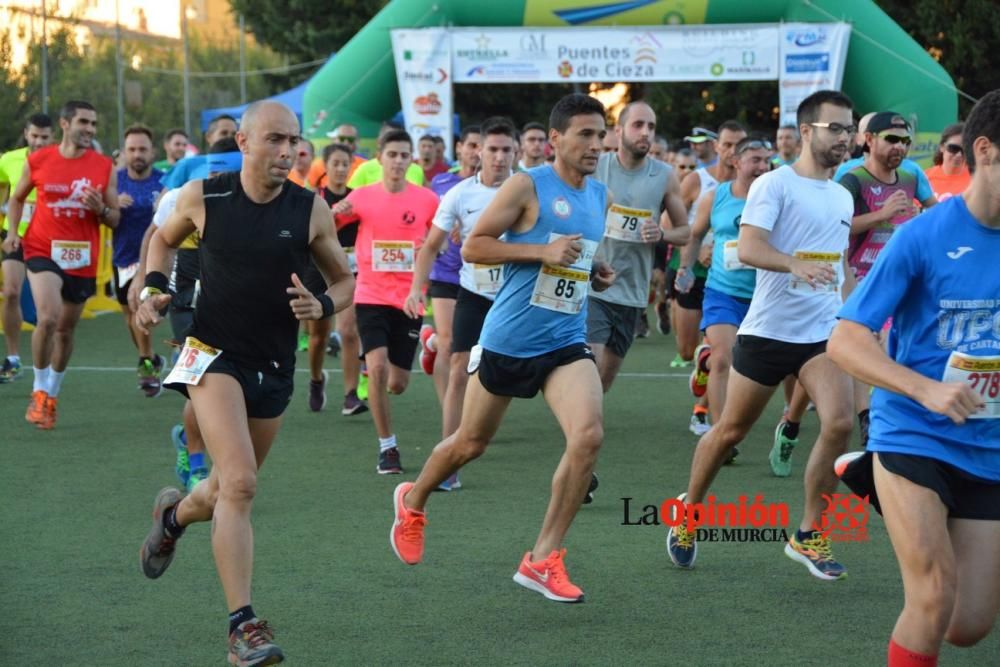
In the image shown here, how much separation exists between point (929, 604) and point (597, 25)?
61.3 ft

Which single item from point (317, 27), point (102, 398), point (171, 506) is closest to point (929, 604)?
point (171, 506)

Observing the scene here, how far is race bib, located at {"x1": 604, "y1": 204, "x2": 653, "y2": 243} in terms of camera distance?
27.9ft

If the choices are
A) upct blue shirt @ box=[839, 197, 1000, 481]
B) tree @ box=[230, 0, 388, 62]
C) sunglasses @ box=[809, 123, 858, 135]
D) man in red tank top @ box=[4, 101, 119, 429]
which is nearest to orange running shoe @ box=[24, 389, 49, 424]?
man in red tank top @ box=[4, 101, 119, 429]

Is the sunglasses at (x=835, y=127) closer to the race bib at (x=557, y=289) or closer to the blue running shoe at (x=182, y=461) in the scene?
the race bib at (x=557, y=289)

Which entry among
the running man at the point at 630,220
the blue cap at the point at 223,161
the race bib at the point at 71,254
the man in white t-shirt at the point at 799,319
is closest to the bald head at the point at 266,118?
the man in white t-shirt at the point at 799,319

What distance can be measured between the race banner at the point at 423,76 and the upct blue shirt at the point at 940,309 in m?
18.2

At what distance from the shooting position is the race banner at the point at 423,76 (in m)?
21.8

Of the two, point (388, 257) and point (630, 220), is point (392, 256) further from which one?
point (630, 220)

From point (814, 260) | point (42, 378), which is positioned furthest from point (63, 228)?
point (814, 260)

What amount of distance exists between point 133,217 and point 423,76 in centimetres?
959

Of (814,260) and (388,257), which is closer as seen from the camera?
(814,260)

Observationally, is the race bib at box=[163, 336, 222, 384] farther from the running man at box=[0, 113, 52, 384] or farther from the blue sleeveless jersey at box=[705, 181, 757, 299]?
the running man at box=[0, 113, 52, 384]

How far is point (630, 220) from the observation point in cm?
852

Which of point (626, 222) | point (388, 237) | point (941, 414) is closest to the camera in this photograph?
point (941, 414)
